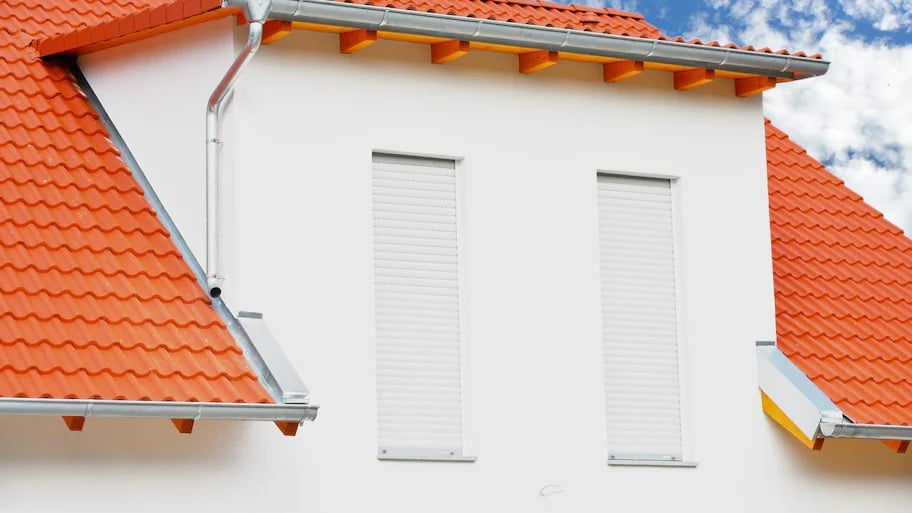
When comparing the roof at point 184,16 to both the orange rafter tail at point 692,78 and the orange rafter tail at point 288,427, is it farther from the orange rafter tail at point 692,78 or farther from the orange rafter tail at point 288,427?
the orange rafter tail at point 288,427

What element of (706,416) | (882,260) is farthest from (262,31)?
(882,260)

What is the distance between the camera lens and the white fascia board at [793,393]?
15016 mm

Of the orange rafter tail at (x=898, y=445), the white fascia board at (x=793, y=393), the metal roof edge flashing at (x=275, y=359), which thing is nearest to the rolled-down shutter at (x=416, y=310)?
the metal roof edge flashing at (x=275, y=359)

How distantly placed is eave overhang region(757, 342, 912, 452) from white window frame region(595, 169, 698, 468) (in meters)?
0.67

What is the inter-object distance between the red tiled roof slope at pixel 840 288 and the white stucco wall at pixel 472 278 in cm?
58

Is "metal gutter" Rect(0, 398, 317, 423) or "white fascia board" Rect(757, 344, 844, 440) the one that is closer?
"metal gutter" Rect(0, 398, 317, 423)

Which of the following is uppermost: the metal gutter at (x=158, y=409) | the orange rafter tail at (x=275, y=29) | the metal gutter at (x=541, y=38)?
the metal gutter at (x=541, y=38)

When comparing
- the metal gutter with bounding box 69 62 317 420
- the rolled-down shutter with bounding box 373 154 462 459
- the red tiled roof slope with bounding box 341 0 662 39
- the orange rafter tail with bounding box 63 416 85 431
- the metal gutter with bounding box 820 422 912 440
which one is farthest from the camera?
the metal gutter with bounding box 820 422 912 440

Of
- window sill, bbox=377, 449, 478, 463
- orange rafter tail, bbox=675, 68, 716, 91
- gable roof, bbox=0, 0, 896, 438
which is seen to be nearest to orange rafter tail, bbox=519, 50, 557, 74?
gable roof, bbox=0, 0, 896, 438

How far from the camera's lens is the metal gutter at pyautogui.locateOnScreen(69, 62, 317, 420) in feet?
42.1

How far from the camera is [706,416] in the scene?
1538 centimetres

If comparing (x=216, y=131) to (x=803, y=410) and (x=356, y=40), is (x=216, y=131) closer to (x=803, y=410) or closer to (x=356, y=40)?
(x=356, y=40)

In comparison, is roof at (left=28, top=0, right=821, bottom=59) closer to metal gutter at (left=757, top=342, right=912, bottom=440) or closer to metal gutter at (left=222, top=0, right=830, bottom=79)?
metal gutter at (left=222, top=0, right=830, bottom=79)

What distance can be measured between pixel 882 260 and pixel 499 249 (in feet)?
15.4
